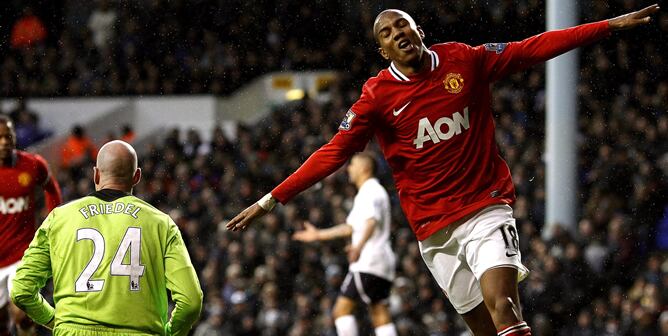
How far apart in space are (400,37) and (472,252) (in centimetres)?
121

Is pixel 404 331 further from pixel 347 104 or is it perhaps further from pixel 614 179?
pixel 347 104

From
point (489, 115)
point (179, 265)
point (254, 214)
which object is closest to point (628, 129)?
point (489, 115)

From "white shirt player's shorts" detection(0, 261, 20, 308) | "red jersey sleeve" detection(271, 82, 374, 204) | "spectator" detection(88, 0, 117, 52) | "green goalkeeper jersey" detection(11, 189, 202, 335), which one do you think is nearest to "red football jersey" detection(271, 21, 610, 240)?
"red jersey sleeve" detection(271, 82, 374, 204)

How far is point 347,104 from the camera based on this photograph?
655 inches

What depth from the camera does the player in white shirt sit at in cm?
957

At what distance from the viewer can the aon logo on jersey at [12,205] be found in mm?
8375

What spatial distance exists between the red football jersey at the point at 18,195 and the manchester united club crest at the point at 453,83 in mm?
3501

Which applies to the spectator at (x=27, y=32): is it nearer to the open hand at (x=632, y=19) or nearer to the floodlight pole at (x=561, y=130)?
the floodlight pole at (x=561, y=130)

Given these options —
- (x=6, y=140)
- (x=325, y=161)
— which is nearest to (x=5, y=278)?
(x=6, y=140)

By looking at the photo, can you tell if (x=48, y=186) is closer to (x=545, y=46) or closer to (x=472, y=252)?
(x=472, y=252)

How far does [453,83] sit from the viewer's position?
6180 millimetres

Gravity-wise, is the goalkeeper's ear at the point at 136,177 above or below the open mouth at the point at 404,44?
below

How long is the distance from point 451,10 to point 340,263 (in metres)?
5.91

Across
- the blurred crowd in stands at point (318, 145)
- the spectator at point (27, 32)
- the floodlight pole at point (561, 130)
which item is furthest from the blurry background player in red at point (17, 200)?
the spectator at point (27, 32)
